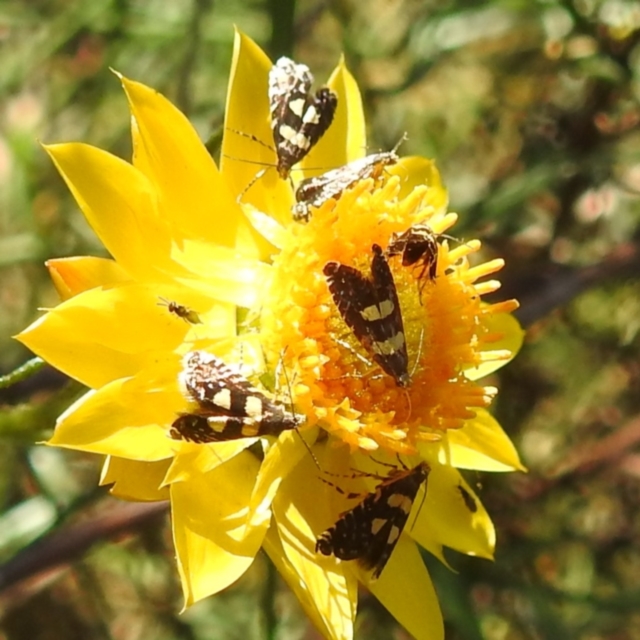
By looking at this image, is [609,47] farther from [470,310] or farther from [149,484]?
[149,484]

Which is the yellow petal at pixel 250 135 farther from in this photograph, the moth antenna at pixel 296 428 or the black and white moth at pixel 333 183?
the moth antenna at pixel 296 428

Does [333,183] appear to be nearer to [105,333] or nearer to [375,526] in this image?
[105,333]

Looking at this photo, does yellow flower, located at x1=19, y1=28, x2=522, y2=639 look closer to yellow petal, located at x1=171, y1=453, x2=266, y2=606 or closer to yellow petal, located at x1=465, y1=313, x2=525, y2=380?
yellow petal, located at x1=171, y1=453, x2=266, y2=606

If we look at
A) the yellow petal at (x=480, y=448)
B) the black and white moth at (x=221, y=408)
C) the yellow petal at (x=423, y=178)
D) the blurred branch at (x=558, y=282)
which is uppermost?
the yellow petal at (x=423, y=178)

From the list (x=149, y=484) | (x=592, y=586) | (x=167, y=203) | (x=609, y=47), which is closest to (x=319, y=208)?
(x=167, y=203)

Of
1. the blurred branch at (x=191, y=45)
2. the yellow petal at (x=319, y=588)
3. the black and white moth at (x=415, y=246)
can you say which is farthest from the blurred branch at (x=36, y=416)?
the blurred branch at (x=191, y=45)

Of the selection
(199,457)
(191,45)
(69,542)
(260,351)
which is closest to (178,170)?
(260,351)

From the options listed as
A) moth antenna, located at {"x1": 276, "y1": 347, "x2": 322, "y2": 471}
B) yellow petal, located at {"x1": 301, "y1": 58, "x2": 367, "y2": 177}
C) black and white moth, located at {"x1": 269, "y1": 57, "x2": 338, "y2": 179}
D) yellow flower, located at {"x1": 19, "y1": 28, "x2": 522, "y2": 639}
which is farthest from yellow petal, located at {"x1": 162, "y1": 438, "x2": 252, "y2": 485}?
yellow petal, located at {"x1": 301, "y1": 58, "x2": 367, "y2": 177}
